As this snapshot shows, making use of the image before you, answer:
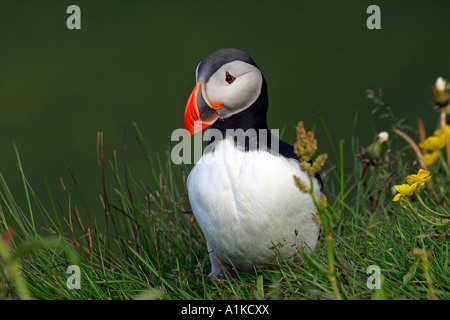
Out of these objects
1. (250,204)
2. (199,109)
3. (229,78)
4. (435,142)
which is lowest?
(250,204)

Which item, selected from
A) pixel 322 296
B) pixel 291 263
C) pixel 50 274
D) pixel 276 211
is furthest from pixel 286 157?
pixel 50 274

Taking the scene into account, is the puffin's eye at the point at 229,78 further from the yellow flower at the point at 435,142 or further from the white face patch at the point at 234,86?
the yellow flower at the point at 435,142

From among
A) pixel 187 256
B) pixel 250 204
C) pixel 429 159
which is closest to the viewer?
pixel 250 204

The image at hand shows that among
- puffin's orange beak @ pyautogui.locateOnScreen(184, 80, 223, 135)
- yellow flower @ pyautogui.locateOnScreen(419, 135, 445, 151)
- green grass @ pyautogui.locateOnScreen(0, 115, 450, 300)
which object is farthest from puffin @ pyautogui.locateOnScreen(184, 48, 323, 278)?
yellow flower @ pyautogui.locateOnScreen(419, 135, 445, 151)

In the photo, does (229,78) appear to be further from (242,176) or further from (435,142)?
(435,142)

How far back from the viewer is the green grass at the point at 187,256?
6.35 feet

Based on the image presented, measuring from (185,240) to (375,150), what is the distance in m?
1.02

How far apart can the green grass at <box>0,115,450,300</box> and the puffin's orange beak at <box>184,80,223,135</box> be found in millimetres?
424

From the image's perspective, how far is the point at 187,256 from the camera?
104 inches

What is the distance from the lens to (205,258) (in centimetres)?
263

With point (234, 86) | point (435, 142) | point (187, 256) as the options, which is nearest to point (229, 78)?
point (234, 86)

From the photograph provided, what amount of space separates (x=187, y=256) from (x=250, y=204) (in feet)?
2.00

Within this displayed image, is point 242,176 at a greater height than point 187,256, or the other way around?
point 242,176
